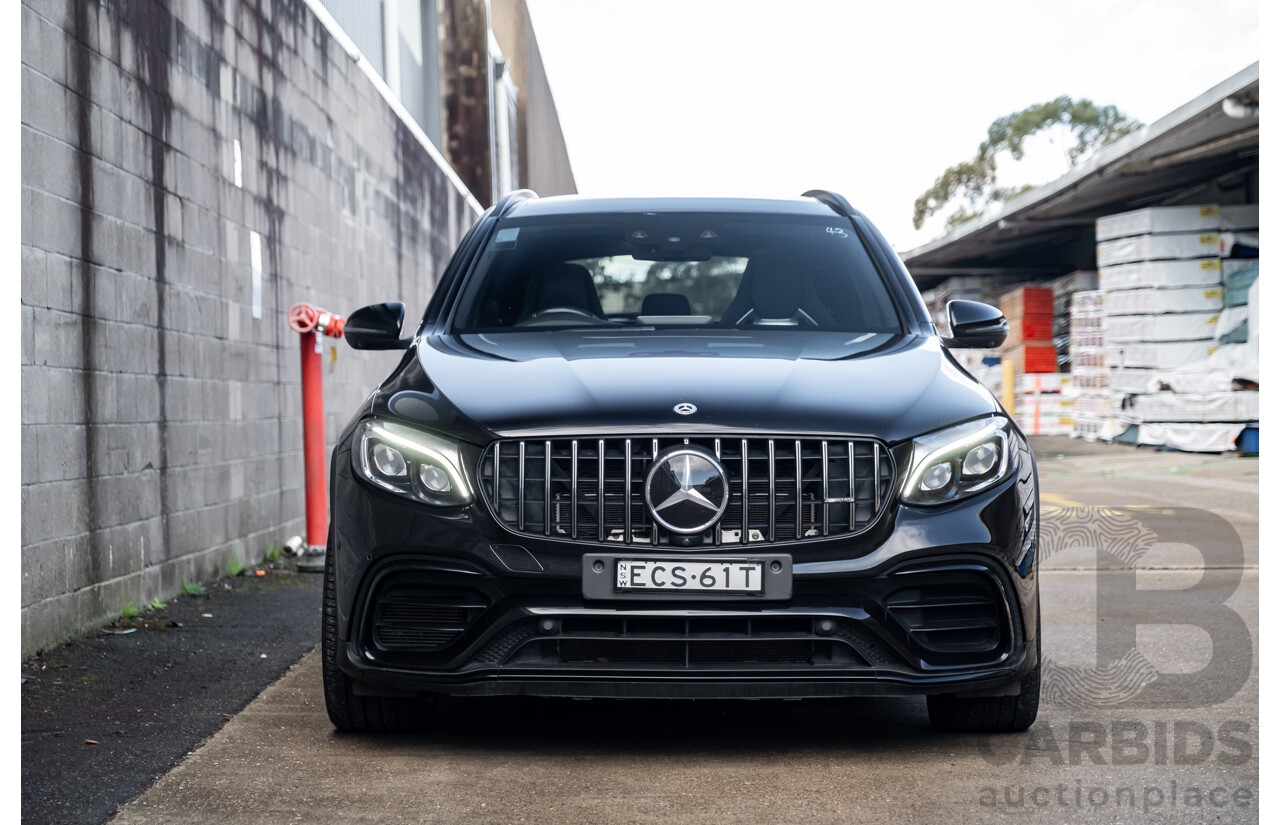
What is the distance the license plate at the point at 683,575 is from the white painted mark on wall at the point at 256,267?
505 centimetres

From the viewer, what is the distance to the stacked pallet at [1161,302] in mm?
18922

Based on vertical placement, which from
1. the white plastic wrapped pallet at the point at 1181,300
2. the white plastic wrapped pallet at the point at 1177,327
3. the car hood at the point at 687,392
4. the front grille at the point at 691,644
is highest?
the white plastic wrapped pallet at the point at 1181,300

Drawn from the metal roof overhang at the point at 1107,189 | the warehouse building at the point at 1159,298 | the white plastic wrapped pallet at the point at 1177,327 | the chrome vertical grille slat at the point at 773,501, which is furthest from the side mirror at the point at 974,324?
the white plastic wrapped pallet at the point at 1177,327

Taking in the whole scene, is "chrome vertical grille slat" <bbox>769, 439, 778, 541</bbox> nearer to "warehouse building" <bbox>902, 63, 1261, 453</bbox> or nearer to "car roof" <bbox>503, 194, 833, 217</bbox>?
"car roof" <bbox>503, 194, 833, 217</bbox>

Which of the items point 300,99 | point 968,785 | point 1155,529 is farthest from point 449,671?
point 1155,529

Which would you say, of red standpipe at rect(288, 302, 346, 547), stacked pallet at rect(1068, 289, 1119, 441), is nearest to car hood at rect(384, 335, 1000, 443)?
red standpipe at rect(288, 302, 346, 547)

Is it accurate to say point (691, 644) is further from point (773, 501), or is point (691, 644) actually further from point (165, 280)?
point (165, 280)

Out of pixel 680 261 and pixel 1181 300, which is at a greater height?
pixel 1181 300

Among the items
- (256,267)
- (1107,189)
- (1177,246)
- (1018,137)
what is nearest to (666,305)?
(256,267)

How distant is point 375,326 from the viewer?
479cm

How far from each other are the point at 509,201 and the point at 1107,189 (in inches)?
714

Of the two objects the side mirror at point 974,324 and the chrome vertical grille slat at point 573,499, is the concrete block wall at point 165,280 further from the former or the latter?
the chrome vertical grille slat at point 573,499

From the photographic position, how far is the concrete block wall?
527cm

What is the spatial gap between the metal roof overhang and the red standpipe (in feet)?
33.4
